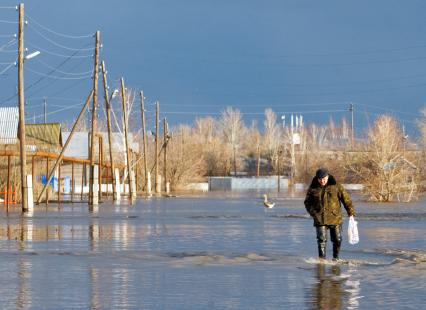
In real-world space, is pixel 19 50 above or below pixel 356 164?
above

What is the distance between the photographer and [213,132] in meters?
181

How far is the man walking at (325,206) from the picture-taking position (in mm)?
18281

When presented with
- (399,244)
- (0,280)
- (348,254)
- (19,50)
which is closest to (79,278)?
(0,280)

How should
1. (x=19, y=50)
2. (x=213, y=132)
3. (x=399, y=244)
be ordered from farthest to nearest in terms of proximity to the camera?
(x=213, y=132) → (x=19, y=50) → (x=399, y=244)

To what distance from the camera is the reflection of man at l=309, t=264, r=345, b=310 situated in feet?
39.8

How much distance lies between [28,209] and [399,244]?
2114 cm

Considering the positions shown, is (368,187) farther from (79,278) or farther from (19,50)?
(79,278)

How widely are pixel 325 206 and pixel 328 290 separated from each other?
4.74 meters

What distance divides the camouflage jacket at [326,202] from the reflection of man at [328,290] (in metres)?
1.50

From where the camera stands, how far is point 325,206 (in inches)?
720

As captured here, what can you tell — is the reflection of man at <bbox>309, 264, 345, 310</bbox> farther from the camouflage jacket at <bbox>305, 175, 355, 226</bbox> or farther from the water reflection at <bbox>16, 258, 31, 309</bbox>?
the water reflection at <bbox>16, 258, 31, 309</bbox>

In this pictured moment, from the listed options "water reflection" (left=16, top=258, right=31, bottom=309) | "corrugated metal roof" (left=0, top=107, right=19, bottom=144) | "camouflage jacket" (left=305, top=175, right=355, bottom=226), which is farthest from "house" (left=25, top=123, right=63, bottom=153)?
"water reflection" (left=16, top=258, right=31, bottom=309)

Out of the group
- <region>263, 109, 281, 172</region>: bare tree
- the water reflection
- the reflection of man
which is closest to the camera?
the water reflection

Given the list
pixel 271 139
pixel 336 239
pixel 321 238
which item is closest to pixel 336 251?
pixel 336 239
